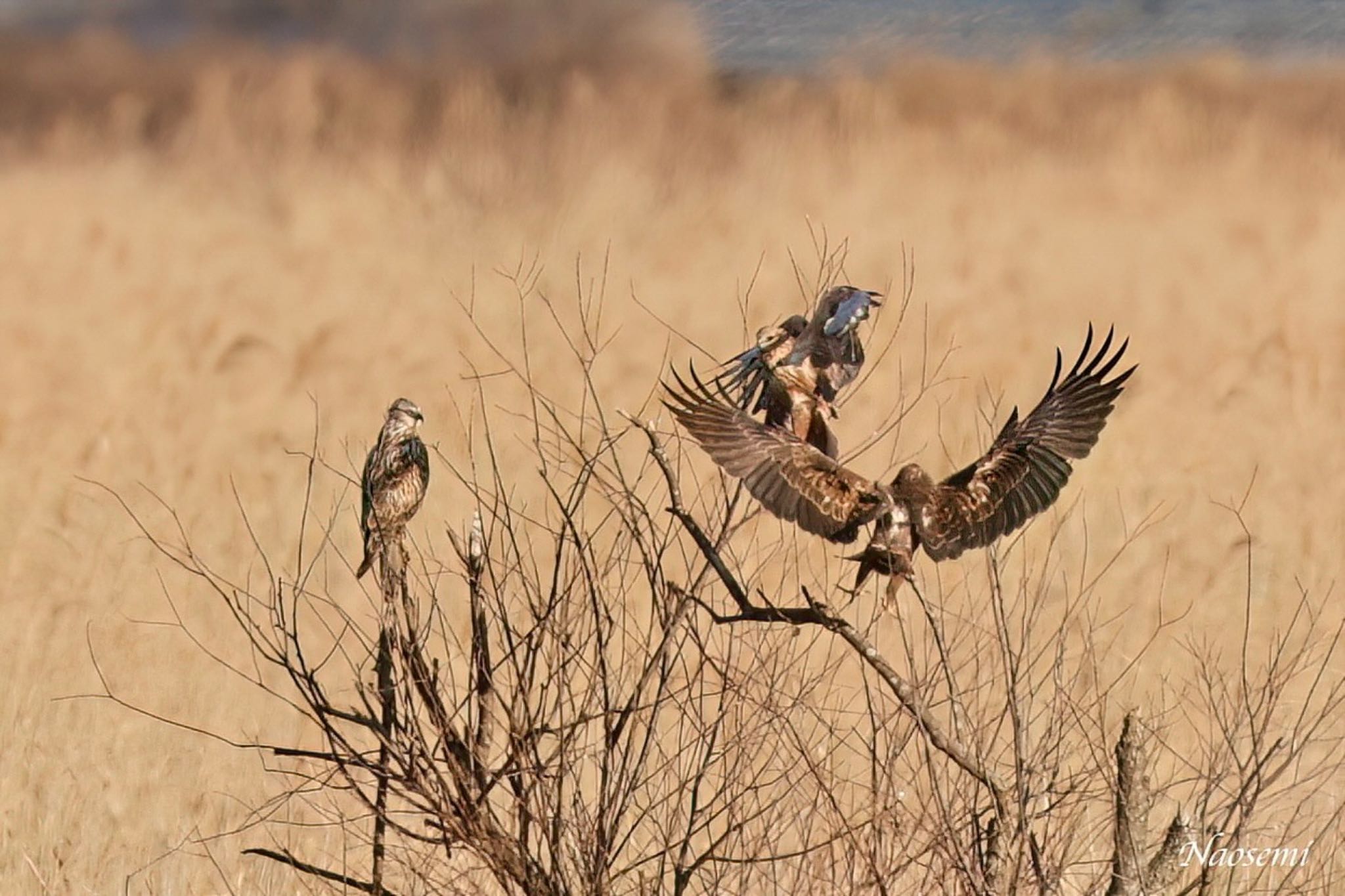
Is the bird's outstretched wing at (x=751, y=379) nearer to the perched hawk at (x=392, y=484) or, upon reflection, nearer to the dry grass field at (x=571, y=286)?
the perched hawk at (x=392, y=484)

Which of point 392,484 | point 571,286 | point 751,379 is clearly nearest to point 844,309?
point 751,379

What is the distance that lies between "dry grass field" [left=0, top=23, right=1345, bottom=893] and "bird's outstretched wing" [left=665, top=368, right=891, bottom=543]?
9.64 ft

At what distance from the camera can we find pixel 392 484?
12.9 feet

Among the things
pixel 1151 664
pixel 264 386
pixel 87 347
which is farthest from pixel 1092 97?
pixel 87 347

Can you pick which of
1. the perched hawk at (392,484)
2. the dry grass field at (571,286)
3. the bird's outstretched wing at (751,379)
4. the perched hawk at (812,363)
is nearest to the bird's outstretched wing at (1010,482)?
the perched hawk at (812,363)

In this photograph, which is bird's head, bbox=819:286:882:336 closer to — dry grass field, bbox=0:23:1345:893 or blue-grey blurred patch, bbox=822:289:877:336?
blue-grey blurred patch, bbox=822:289:877:336

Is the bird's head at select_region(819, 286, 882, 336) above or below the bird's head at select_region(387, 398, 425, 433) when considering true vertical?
below

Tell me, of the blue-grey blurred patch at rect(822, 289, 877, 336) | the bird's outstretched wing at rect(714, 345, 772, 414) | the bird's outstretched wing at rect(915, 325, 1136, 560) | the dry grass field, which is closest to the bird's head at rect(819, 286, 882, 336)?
the blue-grey blurred patch at rect(822, 289, 877, 336)

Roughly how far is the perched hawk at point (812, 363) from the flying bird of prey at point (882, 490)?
0.29ft

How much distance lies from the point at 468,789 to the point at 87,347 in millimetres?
4534

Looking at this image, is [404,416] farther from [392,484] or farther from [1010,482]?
[1010,482]

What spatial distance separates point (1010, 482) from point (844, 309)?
0.42 metres

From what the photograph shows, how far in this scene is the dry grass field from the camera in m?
6.84

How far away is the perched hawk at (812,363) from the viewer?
3623mm
